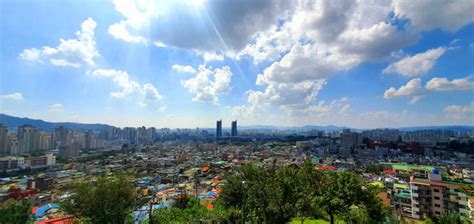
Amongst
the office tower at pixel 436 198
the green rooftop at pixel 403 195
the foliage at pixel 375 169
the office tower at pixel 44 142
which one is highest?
the office tower at pixel 44 142

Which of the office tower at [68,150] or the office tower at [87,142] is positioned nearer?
the office tower at [68,150]

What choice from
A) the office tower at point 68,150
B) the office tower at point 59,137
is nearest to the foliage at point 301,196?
the office tower at point 68,150

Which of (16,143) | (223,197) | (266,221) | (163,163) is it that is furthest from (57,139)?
(266,221)

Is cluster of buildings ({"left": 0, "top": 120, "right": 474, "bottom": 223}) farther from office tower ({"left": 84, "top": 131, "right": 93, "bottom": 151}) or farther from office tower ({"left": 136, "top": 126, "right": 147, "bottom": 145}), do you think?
office tower ({"left": 136, "top": 126, "right": 147, "bottom": 145})

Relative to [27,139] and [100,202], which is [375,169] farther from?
[27,139]

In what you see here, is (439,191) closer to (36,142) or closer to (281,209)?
(281,209)

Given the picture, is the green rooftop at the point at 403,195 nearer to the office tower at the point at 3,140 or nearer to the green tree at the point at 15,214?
the green tree at the point at 15,214

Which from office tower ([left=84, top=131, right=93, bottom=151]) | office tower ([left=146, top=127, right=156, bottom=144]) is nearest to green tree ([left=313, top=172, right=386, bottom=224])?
office tower ([left=84, top=131, right=93, bottom=151])

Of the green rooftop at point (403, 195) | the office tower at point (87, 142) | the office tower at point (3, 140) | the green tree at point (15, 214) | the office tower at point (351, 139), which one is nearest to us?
the green tree at point (15, 214)

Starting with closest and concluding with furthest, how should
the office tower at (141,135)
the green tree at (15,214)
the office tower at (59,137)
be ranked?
the green tree at (15,214)
the office tower at (59,137)
the office tower at (141,135)
